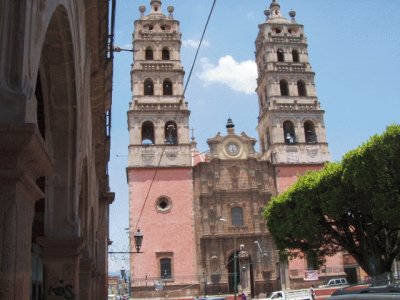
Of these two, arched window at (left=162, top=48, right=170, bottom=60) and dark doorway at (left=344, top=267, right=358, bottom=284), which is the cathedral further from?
dark doorway at (left=344, top=267, right=358, bottom=284)

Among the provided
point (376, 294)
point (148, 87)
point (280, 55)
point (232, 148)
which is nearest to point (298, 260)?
point (232, 148)

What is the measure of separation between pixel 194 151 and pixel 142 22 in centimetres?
1202

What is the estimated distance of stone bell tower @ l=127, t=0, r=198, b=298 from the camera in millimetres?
34031

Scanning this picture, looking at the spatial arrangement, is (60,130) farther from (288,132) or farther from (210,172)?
(288,132)

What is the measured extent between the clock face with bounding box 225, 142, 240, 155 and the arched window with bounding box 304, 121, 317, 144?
5.40 meters

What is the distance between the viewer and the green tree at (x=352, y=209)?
18.2m

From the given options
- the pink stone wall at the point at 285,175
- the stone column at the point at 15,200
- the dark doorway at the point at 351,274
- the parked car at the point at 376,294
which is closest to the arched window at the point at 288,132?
the pink stone wall at the point at 285,175

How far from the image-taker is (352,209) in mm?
21250

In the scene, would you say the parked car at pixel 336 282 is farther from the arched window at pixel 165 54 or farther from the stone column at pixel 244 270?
the arched window at pixel 165 54

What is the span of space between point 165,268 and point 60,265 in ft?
95.0

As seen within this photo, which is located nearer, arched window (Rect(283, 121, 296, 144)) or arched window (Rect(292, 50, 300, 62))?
arched window (Rect(283, 121, 296, 144))

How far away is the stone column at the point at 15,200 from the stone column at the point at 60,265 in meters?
2.56

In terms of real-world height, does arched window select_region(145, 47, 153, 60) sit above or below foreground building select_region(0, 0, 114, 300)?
above

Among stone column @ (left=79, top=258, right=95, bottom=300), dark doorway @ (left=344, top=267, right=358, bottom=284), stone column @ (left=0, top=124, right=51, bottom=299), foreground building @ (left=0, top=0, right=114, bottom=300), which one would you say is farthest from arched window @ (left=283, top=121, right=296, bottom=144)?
stone column @ (left=0, top=124, right=51, bottom=299)
